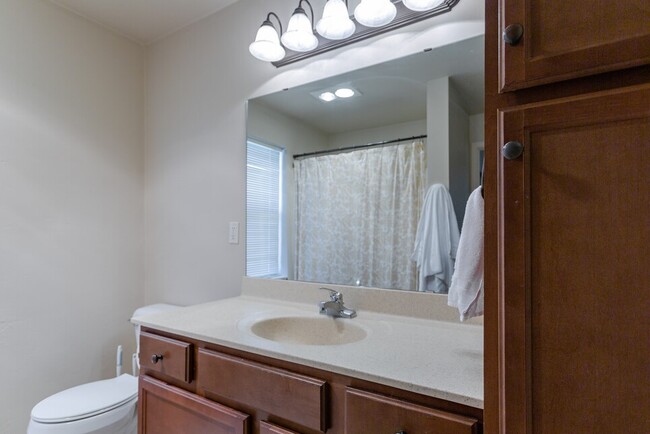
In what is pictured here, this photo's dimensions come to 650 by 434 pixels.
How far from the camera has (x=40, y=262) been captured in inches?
70.6

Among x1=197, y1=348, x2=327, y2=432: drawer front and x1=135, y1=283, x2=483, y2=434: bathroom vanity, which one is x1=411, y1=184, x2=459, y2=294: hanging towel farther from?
x1=197, y1=348, x2=327, y2=432: drawer front

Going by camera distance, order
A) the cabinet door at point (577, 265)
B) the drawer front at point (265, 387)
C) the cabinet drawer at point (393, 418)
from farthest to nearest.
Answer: the drawer front at point (265, 387)
the cabinet drawer at point (393, 418)
the cabinet door at point (577, 265)

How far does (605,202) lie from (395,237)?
0.87 m

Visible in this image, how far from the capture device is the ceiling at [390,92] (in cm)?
124

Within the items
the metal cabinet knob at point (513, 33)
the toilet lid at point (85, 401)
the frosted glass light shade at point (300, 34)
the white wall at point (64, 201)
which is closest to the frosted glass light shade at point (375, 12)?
the frosted glass light shade at point (300, 34)

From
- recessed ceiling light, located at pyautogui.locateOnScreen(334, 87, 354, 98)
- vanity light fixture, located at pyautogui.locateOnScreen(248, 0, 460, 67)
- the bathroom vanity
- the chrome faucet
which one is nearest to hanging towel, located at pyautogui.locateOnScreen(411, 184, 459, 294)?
the bathroom vanity

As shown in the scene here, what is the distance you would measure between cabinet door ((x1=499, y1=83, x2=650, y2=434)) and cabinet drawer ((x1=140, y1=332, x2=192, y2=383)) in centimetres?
95

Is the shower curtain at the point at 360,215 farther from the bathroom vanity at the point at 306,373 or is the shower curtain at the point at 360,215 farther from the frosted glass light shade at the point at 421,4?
the frosted glass light shade at the point at 421,4

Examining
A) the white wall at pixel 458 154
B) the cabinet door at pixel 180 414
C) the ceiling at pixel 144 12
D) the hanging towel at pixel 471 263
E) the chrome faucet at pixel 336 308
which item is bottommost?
the cabinet door at pixel 180 414

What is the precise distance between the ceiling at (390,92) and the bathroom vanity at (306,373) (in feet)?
2.46

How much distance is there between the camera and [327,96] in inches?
61.6

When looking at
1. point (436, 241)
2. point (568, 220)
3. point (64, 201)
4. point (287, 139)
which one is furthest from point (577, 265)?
point (64, 201)

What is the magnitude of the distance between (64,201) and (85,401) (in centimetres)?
107

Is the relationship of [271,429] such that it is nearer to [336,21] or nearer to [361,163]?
[361,163]
